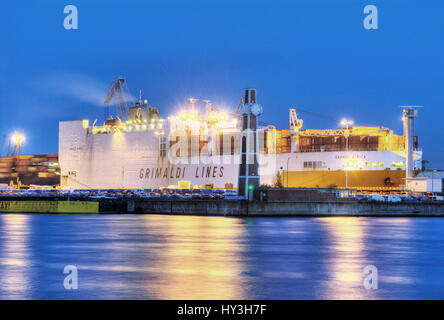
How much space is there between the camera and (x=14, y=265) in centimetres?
2350

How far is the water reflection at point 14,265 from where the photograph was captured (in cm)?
1746

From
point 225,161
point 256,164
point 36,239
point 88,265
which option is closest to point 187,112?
point 225,161

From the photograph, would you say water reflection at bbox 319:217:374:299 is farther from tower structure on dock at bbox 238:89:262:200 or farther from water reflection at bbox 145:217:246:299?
tower structure on dock at bbox 238:89:262:200

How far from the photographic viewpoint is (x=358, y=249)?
100 feet

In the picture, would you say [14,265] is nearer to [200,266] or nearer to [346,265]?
[200,266]

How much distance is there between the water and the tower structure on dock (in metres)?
21.2

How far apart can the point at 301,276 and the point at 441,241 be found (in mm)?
18243

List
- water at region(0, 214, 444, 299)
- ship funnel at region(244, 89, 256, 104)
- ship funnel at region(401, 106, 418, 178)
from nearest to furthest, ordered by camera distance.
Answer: water at region(0, 214, 444, 299)
ship funnel at region(244, 89, 256, 104)
ship funnel at region(401, 106, 418, 178)

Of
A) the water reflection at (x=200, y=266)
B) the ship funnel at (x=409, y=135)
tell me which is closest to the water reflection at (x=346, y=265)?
the water reflection at (x=200, y=266)

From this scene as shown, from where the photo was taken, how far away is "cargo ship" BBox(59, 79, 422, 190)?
84.4 metres

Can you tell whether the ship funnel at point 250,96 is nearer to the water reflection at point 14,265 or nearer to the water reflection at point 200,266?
the water reflection at point 200,266

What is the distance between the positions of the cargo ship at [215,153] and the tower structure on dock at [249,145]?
0.68 ft
